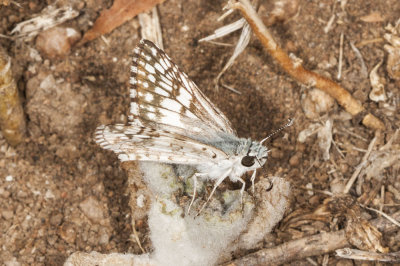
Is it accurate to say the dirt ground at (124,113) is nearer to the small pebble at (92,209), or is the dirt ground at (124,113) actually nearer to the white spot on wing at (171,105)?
the small pebble at (92,209)

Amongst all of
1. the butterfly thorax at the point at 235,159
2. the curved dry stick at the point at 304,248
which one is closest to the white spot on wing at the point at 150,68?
the butterfly thorax at the point at 235,159

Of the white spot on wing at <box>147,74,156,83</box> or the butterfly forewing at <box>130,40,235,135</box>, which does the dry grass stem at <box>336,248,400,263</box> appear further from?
the white spot on wing at <box>147,74,156,83</box>

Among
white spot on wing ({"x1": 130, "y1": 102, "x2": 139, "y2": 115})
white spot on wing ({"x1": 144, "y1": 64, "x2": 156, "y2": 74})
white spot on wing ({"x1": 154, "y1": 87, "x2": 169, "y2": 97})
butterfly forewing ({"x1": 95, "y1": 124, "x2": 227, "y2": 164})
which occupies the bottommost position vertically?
butterfly forewing ({"x1": 95, "y1": 124, "x2": 227, "y2": 164})

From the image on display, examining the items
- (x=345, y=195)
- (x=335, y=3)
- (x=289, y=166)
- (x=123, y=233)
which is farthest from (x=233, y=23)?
(x=123, y=233)

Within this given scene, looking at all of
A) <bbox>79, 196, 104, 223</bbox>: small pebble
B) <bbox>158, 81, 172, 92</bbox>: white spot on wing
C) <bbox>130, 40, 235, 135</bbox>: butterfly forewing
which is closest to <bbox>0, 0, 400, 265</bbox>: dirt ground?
<bbox>79, 196, 104, 223</bbox>: small pebble

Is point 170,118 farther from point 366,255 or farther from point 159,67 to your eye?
point 366,255

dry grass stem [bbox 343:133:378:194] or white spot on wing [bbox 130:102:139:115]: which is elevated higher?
white spot on wing [bbox 130:102:139:115]
